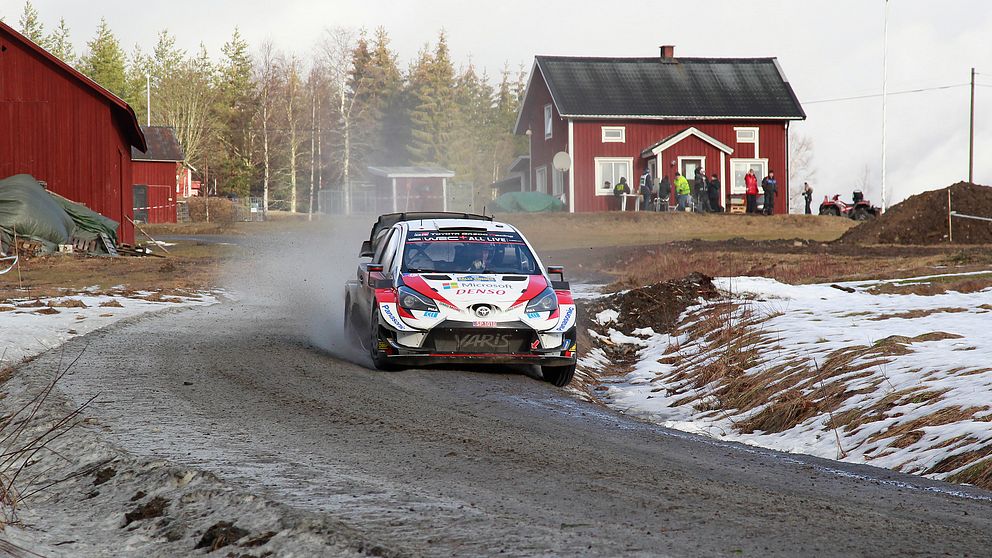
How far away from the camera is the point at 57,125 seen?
3603cm

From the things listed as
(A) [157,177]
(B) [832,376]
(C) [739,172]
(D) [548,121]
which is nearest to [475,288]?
(B) [832,376]

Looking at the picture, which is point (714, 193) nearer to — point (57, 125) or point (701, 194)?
point (701, 194)

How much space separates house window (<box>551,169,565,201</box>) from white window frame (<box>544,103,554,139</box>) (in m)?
2.17

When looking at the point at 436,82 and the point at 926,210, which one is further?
the point at 436,82

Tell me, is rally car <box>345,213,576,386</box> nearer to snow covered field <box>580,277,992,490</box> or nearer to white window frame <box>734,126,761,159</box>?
snow covered field <box>580,277,992,490</box>

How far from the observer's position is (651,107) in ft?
185

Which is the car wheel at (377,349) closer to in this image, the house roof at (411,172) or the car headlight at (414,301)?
the car headlight at (414,301)

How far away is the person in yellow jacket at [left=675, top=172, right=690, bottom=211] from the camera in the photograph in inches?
1987

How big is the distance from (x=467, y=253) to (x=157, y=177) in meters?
63.5

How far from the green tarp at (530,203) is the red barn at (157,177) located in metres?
25.8

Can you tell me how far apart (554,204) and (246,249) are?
18442 mm

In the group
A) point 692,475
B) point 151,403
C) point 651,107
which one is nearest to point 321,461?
point 692,475

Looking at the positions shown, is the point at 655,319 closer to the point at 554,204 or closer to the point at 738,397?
the point at 738,397

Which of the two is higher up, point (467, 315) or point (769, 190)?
point (769, 190)
